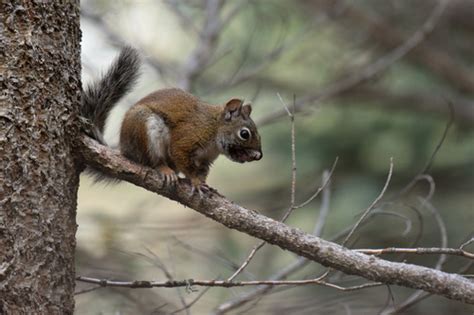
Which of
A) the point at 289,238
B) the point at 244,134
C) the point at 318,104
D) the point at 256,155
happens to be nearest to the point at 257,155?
the point at 256,155

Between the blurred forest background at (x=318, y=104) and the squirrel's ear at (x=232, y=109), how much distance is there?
0.86 m

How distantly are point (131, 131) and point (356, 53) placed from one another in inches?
129

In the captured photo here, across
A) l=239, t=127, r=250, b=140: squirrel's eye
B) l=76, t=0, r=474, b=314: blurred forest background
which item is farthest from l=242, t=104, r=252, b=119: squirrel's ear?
l=76, t=0, r=474, b=314: blurred forest background

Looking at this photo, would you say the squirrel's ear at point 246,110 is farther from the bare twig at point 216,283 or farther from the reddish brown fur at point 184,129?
the bare twig at point 216,283

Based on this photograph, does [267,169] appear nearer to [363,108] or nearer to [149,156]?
[363,108]

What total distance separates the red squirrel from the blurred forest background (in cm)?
93

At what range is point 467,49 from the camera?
607 centimetres

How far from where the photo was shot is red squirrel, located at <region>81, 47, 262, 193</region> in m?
2.60

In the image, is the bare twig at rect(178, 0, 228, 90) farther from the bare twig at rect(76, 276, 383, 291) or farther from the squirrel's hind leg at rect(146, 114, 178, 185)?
the bare twig at rect(76, 276, 383, 291)

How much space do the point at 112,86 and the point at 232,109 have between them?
720 millimetres

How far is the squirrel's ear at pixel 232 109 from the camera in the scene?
3.17 metres

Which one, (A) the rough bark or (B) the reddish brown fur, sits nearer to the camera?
(A) the rough bark

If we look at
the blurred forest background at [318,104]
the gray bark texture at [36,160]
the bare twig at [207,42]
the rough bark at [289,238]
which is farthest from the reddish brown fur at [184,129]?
the bare twig at [207,42]

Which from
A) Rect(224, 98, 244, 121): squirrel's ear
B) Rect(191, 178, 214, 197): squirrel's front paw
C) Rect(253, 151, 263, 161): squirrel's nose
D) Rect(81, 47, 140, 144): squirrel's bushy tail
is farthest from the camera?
Rect(224, 98, 244, 121): squirrel's ear
